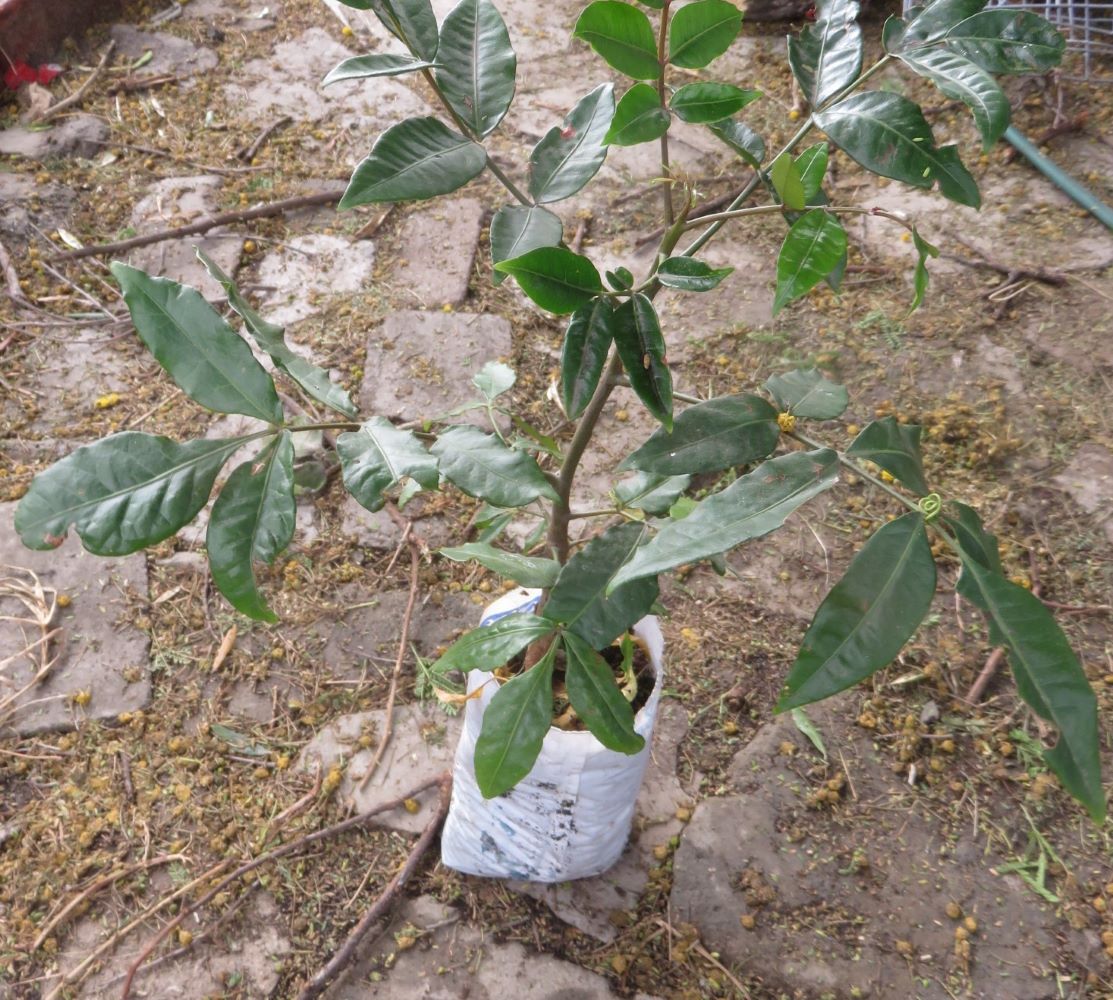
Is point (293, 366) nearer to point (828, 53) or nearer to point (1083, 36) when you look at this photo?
point (828, 53)

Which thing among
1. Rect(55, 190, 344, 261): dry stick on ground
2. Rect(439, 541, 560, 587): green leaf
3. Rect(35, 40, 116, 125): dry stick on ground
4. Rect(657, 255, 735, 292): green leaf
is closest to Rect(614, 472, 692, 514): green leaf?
Rect(439, 541, 560, 587): green leaf

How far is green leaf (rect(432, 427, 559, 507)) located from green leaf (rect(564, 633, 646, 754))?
200mm

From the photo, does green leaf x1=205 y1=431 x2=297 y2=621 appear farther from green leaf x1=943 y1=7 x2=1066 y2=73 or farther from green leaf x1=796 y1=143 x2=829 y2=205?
green leaf x1=943 y1=7 x2=1066 y2=73

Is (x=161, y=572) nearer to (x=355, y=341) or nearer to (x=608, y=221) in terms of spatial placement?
(x=355, y=341)

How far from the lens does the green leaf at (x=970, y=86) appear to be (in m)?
0.81

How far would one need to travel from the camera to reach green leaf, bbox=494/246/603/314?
79cm

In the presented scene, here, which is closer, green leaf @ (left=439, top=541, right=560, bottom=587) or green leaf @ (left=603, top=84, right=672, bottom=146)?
green leaf @ (left=603, top=84, right=672, bottom=146)

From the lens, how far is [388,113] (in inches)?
121

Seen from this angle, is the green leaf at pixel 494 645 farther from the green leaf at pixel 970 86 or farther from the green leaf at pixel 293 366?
the green leaf at pixel 970 86

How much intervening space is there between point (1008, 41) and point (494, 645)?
81 centimetres

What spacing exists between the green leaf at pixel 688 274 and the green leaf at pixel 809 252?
52mm

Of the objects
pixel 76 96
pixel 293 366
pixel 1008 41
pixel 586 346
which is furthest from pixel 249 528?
pixel 76 96

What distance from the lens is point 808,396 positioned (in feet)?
3.61

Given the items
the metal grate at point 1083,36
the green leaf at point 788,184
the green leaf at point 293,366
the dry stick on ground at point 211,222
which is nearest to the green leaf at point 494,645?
the green leaf at point 293,366
